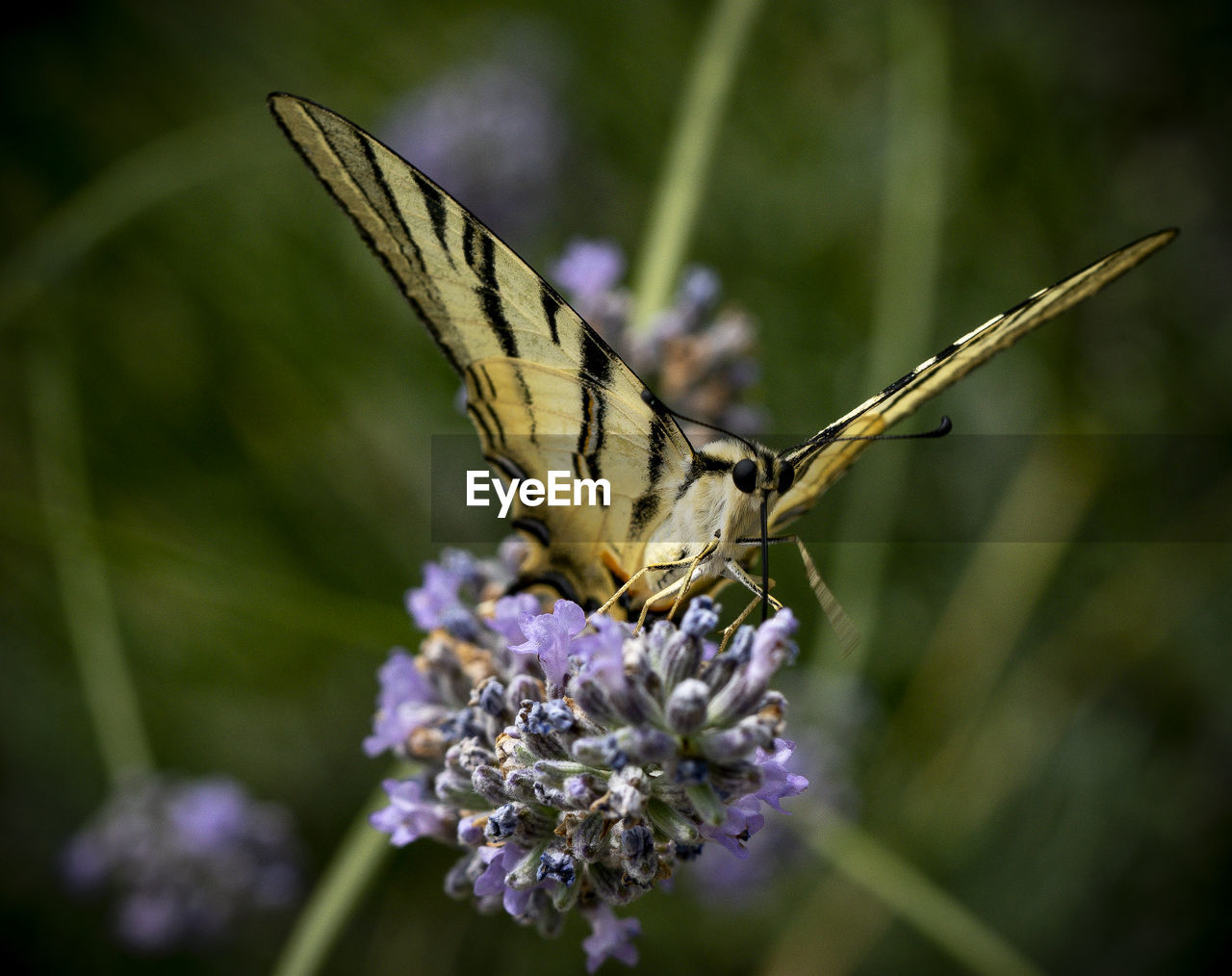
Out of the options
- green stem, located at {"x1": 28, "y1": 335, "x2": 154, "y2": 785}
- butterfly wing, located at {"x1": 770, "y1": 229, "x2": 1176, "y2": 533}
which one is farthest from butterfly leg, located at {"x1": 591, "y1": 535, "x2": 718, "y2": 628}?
green stem, located at {"x1": 28, "y1": 335, "x2": 154, "y2": 785}

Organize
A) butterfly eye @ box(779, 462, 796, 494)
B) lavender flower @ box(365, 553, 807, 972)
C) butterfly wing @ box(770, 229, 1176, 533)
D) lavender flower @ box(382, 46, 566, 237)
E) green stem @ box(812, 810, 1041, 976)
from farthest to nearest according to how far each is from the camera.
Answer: lavender flower @ box(382, 46, 566, 237)
green stem @ box(812, 810, 1041, 976)
butterfly eye @ box(779, 462, 796, 494)
butterfly wing @ box(770, 229, 1176, 533)
lavender flower @ box(365, 553, 807, 972)

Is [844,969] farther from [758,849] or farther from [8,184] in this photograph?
[8,184]

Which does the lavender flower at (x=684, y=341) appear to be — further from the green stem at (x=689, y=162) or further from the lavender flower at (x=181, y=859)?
the lavender flower at (x=181, y=859)

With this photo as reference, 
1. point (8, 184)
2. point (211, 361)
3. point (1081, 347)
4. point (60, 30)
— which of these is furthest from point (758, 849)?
point (60, 30)

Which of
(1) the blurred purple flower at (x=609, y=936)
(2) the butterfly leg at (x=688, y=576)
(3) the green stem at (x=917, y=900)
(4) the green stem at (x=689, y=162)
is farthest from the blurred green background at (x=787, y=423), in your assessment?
(1) the blurred purple flower at (x=609, y=936)

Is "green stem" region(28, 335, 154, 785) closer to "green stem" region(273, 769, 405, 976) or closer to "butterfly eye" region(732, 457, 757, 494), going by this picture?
"green stem" region(273, 769, 405, 976)

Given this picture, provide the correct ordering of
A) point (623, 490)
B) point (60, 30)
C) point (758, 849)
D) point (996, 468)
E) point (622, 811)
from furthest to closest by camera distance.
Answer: point (60, 30)
point (996, 468)
point (758, 849)
point (623, 490)
point (622, 811)

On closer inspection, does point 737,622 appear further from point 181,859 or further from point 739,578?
point 181,859
